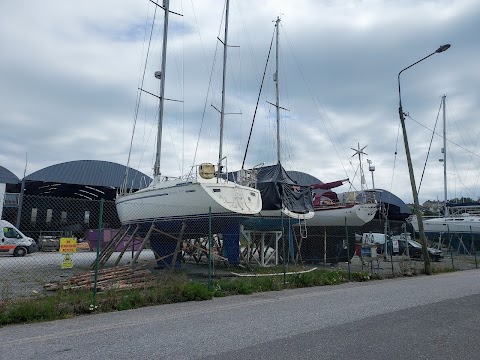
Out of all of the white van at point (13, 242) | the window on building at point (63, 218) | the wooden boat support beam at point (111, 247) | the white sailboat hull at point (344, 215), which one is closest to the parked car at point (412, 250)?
the white sailboat hull at point (344, 215)

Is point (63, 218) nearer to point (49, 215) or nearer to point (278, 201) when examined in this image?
point (49, 215)

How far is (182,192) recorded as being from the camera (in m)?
15.3

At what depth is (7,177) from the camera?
3566 cm

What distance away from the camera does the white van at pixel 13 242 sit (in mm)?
24906

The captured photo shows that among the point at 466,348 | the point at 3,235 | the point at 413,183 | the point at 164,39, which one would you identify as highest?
the point at 164,39

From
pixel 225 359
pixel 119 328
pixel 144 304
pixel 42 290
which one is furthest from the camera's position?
pixel 42 290

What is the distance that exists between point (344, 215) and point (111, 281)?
1647 centimetres

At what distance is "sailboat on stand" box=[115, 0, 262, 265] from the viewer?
15.1 metres

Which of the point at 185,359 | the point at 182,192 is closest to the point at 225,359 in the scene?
the point at 185,359

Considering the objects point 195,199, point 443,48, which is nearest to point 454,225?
point 443,48

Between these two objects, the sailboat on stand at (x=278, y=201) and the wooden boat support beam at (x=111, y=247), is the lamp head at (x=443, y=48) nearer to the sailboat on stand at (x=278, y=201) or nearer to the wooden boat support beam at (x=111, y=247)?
the sailboat on stand at (x=278, y=201)

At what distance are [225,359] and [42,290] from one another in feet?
26.2

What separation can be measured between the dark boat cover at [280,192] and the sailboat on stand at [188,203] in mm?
3202

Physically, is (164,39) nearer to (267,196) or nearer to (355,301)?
Answer: (267,196)
